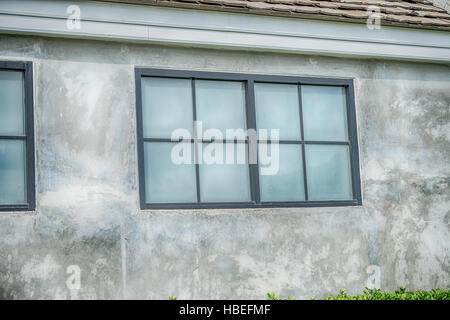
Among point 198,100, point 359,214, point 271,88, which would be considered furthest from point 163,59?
point 359,214

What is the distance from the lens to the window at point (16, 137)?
6.55 m

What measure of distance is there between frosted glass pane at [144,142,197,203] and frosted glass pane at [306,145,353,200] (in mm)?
1457

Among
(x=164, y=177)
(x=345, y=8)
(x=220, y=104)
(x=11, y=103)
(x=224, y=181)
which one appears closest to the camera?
(x=11, y=103)

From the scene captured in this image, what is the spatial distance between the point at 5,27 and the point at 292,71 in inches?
126

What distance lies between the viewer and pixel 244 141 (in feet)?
24.6

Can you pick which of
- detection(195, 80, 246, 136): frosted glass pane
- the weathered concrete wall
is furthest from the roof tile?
detection(195, 80, 246, 136): frosted glass pane

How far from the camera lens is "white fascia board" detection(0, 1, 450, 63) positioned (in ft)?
22.0

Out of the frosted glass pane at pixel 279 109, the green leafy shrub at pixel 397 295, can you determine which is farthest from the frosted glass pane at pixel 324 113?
the green leafy shrub at pixel 397 295

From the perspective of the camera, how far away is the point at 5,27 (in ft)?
21.5

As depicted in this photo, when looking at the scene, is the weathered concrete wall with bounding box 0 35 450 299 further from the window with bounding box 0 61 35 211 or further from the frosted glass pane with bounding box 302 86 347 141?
the frosted glass pane with bounding box 302 86 347 141

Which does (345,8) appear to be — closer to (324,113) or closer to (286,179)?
(324,113)

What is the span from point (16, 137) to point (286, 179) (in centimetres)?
298

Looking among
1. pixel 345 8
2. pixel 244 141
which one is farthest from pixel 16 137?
pixel 345 8

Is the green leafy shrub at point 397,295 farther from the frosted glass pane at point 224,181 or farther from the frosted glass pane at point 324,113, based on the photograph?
the frosted glass pane at point 324,113
